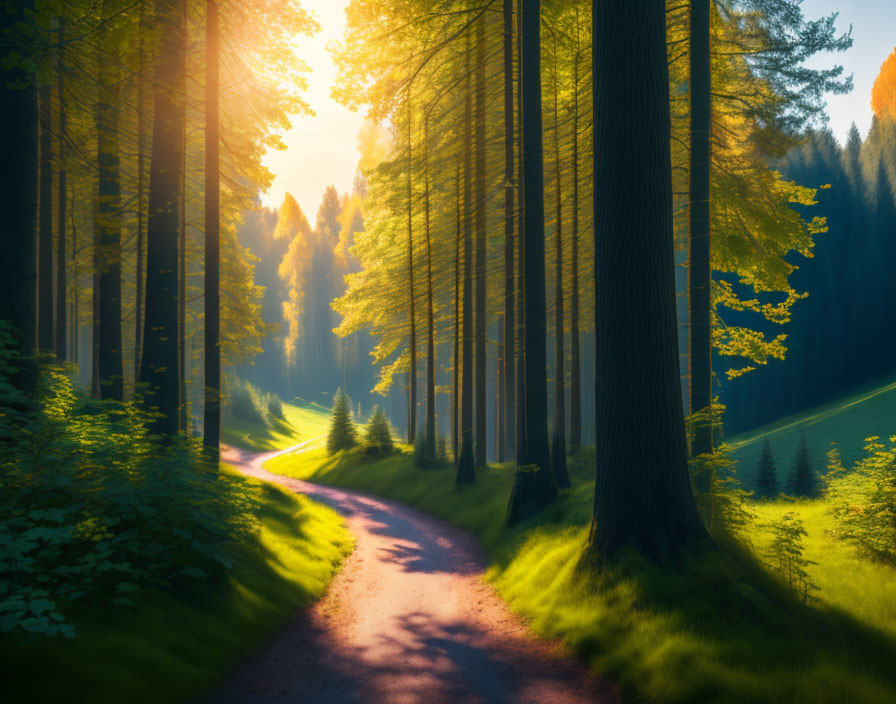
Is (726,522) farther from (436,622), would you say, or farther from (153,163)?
(153,163)

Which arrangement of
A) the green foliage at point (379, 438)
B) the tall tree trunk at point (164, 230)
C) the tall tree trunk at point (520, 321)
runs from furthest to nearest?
the green foliage at point (379, 438) → the tall tree trunk at point (520, 321) → the tall tree trunk at point (164, 230)

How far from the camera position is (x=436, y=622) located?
7340 mm

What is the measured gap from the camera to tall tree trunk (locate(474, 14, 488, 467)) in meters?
14.2

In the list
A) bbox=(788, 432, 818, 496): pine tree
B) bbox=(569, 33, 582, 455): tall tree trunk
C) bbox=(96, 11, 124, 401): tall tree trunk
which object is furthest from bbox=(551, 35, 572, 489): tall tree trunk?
bbox=(96, 11, 124, 401): tall tree trunk

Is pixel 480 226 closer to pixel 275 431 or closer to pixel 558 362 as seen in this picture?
pixel 558 362

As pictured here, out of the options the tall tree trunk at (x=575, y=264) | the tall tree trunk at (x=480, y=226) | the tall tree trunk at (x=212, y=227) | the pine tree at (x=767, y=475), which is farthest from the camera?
the pine tree at (x=767, y=475)

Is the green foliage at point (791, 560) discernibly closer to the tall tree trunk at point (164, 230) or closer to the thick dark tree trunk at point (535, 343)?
the thick dark tree trunk at point (535, 343)

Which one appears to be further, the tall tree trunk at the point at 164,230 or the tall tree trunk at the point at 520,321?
the tall tree trunk at the point at 520,321

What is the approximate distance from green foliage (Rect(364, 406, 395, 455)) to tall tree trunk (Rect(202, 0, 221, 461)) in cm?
1305

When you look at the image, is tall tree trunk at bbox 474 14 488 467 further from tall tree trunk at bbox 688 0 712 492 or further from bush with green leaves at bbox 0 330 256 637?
bush with green leaves at bbox 0 330 256 637

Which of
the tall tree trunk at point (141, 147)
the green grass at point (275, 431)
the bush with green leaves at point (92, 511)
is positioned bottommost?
the green grass at point (275, 431)

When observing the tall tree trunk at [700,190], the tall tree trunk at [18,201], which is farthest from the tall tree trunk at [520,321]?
the tall tree trunk at [18,201]

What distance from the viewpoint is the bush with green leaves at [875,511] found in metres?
6.55

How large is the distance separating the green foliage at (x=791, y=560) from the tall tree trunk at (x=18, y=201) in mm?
8749
